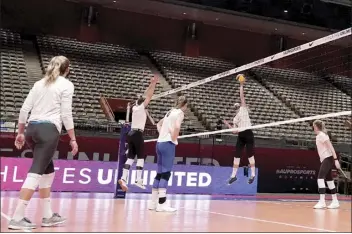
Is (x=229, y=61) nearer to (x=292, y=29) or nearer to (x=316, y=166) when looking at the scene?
(x=292, y=29)

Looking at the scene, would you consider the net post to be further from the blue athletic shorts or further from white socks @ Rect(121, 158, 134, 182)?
the blue athletic shorts

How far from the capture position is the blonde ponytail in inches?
147

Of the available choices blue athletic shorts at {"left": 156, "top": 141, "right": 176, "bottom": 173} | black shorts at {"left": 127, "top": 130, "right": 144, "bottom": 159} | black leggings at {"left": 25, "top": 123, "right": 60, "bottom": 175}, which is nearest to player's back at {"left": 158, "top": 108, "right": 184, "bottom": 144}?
blue athletic shorts at {"left": 156, "top": 141, "right": 176, "bottom": 173}

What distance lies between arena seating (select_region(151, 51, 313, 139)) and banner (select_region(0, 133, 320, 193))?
3.96 feet

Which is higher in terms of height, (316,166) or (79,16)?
(79,16)

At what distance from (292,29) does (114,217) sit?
54.7 ft

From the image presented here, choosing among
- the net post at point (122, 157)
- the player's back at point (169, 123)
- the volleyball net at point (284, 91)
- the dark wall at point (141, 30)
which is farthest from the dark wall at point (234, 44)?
the player's back at point (169, 123)

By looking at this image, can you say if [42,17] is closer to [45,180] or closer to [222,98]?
[222,98]

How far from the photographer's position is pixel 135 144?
24.7 feet

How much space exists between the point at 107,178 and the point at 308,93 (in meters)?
10.9

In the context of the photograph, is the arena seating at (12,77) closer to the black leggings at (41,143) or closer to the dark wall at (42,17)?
the dark wall at (42,17)

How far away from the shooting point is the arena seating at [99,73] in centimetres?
1396

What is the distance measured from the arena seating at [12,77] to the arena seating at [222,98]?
19.1 feet

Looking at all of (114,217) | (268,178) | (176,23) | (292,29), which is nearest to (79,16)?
(176,23)
